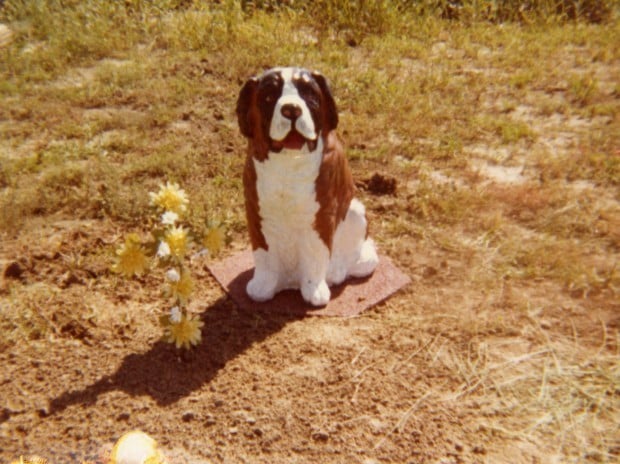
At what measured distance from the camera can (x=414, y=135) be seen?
489cm

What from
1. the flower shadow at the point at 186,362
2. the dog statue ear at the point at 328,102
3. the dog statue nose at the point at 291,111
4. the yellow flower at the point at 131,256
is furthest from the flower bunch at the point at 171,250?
the dog statue ear at the point at 328,102

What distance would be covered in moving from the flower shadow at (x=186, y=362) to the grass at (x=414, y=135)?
574mm

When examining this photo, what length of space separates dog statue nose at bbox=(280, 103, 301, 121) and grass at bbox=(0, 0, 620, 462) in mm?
1314

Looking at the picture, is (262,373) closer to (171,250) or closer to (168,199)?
(171,250)

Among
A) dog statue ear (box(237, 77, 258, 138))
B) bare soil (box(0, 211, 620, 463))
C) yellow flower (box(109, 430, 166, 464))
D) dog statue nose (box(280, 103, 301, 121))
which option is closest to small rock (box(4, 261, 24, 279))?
bare soil (box(0, 211, 620, 463))

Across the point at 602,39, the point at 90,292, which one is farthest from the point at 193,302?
the point at 602,39

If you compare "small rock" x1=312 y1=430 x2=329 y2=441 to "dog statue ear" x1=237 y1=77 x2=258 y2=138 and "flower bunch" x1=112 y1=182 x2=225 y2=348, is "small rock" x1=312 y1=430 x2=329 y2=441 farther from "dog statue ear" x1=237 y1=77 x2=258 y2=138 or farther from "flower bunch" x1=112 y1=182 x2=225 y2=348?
"dog statue ear" x1=237 y1=77 x2=258 y2=138

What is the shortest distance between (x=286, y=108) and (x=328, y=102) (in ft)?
0.80

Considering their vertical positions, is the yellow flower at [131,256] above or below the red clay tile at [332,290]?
above

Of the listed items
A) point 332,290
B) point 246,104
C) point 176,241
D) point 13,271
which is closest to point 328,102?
point 246,104

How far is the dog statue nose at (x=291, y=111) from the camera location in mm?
2477

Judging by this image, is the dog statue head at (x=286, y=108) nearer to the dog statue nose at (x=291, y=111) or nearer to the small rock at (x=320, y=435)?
the dog statue nose at (x=291, y=111)

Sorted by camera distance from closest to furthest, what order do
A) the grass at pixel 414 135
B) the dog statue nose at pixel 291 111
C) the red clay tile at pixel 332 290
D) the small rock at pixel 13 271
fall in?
the dog statue nose at pixel 291 111
the grass at pixel 414 135
the red clay tile at pixel 332 290
the small rock at pixel 13 271

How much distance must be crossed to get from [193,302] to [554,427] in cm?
182
